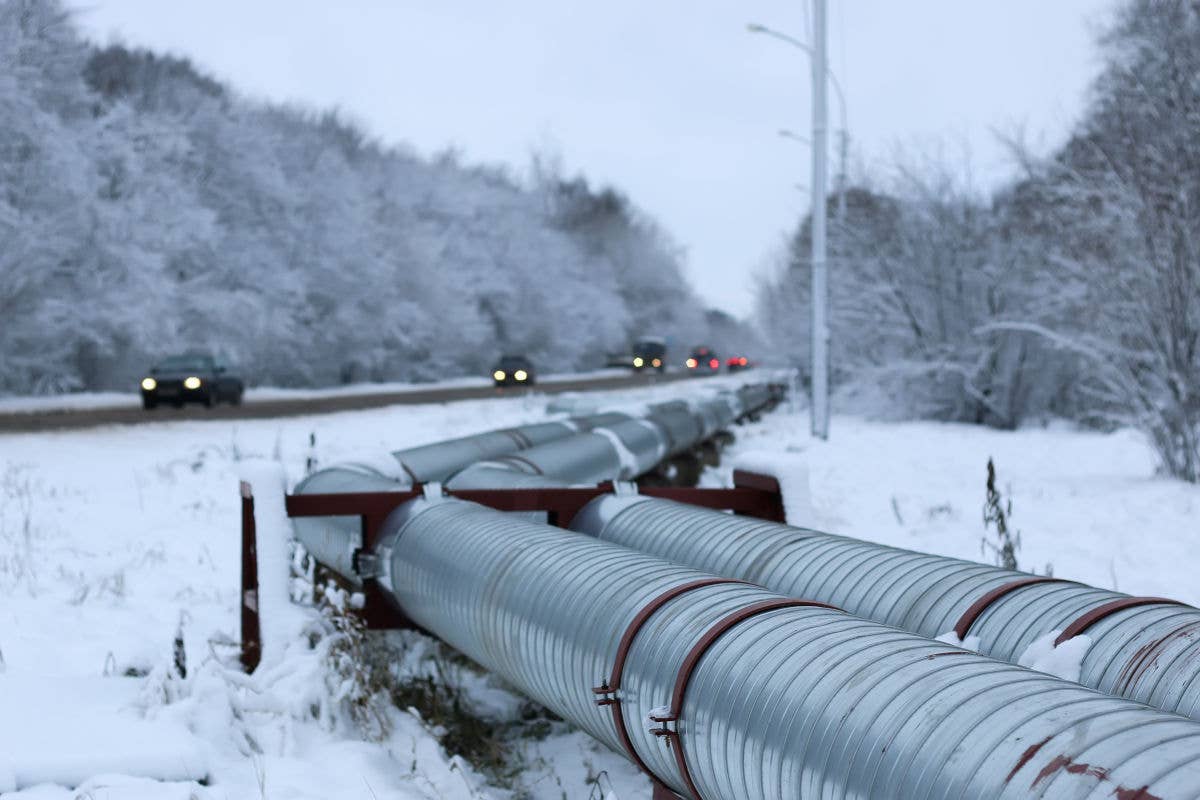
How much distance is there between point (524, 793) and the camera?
4660 millimetres

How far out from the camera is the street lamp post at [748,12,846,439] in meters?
19.5

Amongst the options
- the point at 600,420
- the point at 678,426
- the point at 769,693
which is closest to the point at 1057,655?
the point at 769,693

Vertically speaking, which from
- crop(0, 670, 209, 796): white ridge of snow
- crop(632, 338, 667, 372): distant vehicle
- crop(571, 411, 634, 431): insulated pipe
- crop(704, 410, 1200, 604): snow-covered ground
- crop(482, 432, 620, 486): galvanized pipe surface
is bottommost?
crop(704, 410, 1200, 604): snow-covered ground

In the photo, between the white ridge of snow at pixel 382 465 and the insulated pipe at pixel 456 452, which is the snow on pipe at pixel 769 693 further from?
the insulated pipe at pixel 456 452

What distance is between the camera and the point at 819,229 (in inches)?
777

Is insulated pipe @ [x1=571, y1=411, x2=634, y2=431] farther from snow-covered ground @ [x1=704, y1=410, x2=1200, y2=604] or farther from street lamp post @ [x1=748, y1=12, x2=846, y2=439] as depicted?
street lamp post @ [x1=748, y1=12, x2=846, y2=439]

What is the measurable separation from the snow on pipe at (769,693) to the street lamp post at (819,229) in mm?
15512

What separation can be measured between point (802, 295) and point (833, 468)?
67.5ft

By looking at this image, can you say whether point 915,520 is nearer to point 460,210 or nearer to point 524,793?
point 524,793

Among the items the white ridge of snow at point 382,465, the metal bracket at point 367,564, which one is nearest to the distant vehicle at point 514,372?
the white ridge of snow at point 382,465

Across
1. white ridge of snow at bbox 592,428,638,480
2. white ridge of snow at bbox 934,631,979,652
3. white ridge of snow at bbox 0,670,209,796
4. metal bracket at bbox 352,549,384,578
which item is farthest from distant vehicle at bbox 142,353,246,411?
white ridge of snow at bbox 934,631,979,652

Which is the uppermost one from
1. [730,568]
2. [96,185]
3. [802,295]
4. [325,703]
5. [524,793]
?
[96,185]

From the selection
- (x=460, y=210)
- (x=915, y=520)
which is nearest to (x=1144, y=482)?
(x=915, y=520)

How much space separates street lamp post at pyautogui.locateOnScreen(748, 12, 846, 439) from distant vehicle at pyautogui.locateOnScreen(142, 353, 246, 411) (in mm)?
14211
